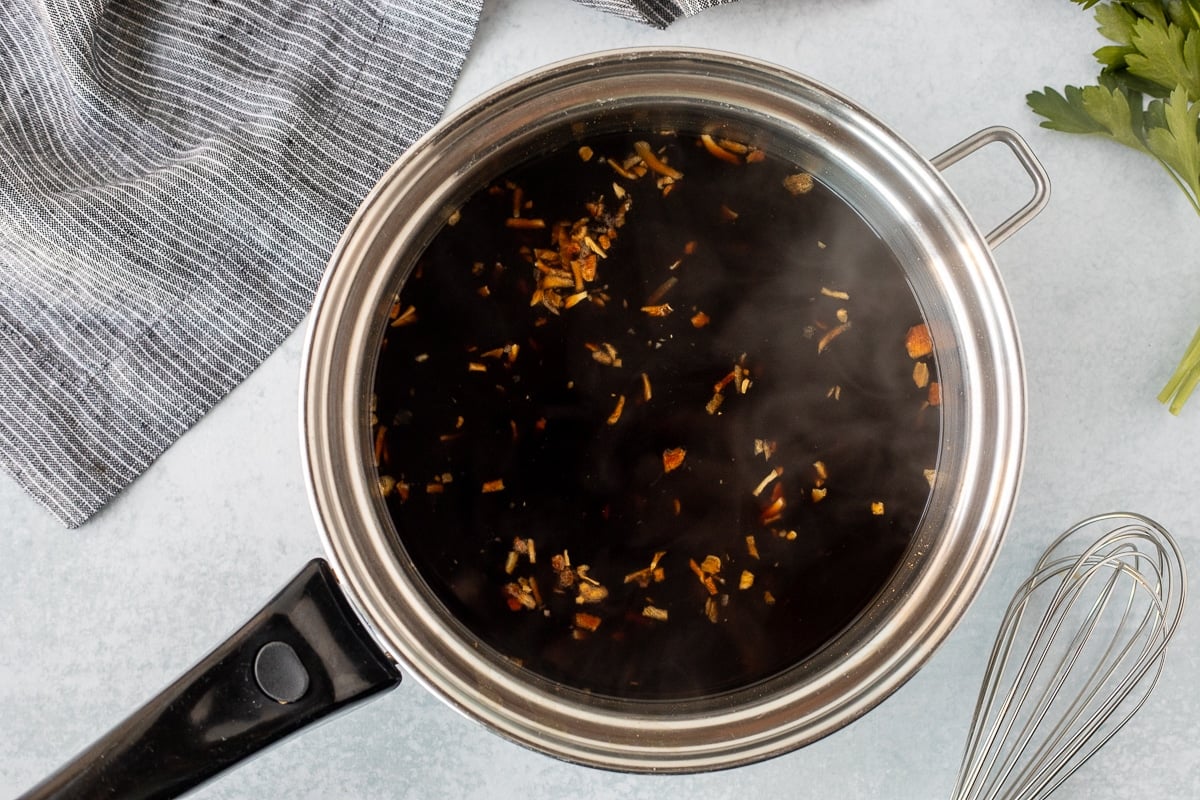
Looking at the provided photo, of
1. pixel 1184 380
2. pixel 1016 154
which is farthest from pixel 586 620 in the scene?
pixel 1184 380

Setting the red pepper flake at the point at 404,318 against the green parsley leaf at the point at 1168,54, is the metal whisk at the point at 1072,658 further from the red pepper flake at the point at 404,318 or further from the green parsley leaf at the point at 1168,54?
the red pepper flake at the point at 404,318

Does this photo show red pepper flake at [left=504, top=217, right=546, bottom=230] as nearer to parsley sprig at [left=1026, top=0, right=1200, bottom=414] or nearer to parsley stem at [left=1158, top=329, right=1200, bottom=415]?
parsley sprig at [left=1026, top=0, right=1200, bottom=414]

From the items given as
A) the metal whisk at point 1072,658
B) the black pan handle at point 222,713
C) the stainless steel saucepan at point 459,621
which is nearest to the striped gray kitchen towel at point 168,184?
the stainless steel saucepan at point 459,621

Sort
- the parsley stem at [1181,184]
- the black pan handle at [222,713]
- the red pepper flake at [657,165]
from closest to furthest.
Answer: the black pan handle at [222,713] < the red pepper flake at [657,165] < the parsley stem at [1181,184]

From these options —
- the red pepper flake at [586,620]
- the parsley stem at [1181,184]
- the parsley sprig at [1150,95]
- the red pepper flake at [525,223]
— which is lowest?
the red pepper flake at [586,620]

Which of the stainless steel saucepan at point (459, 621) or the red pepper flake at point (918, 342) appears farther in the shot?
the red pepper flake at point (918, 342)

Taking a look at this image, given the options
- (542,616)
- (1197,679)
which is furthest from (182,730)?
(1197,679)

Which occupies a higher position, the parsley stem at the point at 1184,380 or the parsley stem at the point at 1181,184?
the parsley stem at the point at 1181,184
